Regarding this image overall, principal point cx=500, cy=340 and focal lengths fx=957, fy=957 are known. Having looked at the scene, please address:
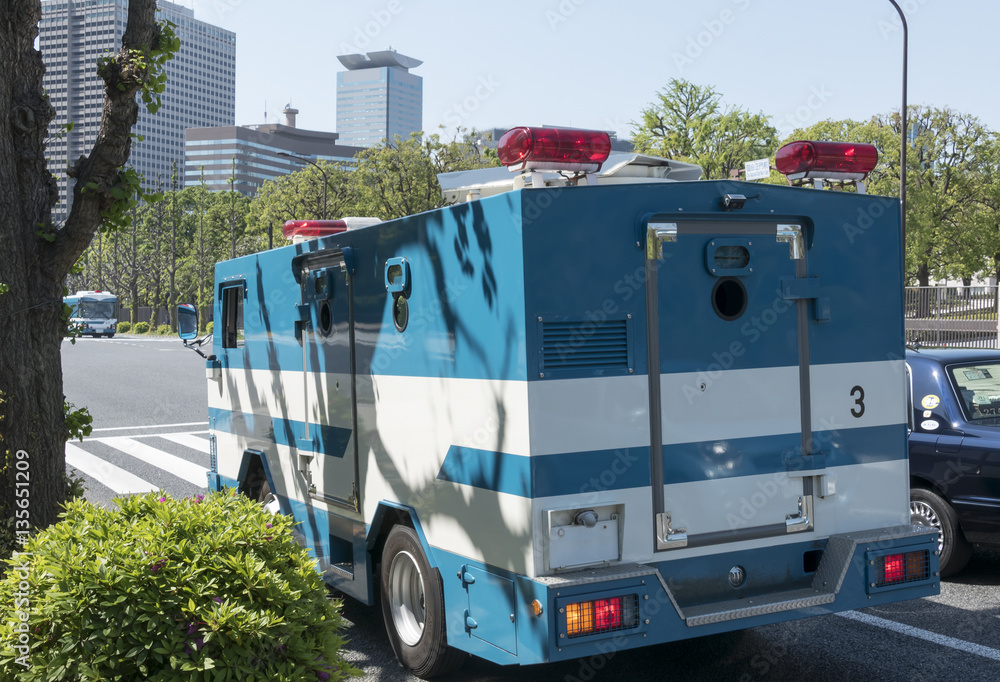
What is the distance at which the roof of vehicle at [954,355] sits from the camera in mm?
7232

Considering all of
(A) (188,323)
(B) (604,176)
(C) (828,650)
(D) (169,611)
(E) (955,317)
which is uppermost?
(B) (604,176)

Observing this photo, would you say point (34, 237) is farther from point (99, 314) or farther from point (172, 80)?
point (172, 80)

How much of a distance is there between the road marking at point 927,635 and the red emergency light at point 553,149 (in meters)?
3.52

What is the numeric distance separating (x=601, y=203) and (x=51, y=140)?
385 cm

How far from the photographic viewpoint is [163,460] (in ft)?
45.4

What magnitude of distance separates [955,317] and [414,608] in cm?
2328

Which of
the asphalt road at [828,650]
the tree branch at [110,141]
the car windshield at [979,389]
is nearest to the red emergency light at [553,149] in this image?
the tree branch at [110,141]

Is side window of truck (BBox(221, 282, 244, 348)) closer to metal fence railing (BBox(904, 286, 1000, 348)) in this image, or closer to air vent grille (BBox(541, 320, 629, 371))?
air vent grille (BBox(541, 320, 629, 371))

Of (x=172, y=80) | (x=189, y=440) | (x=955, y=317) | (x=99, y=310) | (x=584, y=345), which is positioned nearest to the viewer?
(x=584, y=345)

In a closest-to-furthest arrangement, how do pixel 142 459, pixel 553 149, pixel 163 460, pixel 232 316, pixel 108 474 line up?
pixel 553 149 → pixel 232 316 → pixel 108 474 → pixel 163 460 → pixel 142 459

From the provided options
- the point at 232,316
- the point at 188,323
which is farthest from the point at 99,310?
the point at 232,316

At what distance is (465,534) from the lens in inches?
183

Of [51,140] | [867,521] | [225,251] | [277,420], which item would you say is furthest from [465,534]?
[225,251]

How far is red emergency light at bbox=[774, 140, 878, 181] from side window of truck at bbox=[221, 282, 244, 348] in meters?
4.44
